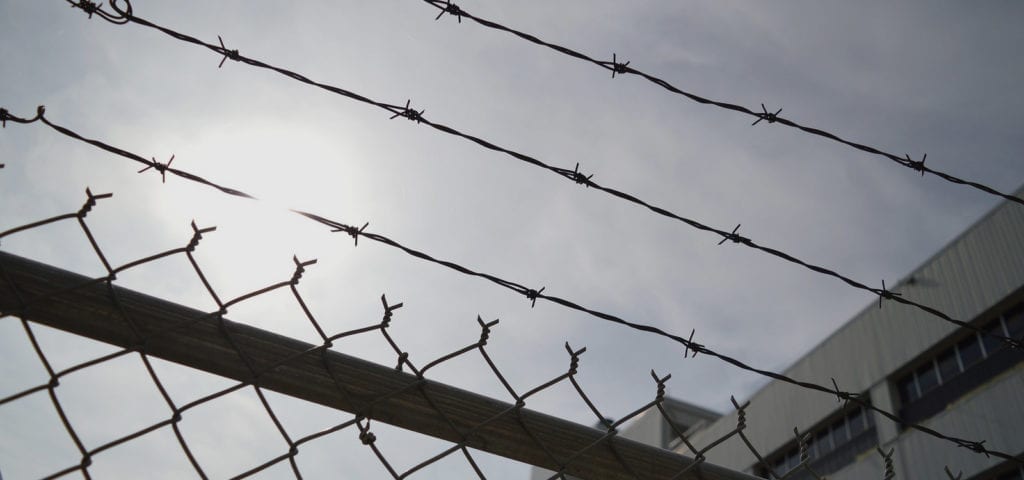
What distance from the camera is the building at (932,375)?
56.7 feet

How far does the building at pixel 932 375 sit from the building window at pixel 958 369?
0.10ft

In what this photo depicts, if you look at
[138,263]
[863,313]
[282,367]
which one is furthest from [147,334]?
[863,313]

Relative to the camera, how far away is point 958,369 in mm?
18641

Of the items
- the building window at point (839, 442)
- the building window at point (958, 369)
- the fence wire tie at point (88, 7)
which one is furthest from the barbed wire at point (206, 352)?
the building window at point (839, 442)

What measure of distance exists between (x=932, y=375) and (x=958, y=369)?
3.00 feet

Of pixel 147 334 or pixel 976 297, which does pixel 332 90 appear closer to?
pixel 147 334

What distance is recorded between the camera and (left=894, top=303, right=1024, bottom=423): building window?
17.5 metres

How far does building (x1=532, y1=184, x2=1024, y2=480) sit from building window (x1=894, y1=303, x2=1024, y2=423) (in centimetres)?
3

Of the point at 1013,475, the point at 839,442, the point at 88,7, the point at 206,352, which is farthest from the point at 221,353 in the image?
the point at 839,442

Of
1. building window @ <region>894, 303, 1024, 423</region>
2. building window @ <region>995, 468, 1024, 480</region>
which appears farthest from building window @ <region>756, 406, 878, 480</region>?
building window @ <region>995, 468, 1024, 480</region>

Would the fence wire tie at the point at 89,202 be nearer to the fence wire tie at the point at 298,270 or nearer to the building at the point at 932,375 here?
the fence wire tie at the point at 298,270

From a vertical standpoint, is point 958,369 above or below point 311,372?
above

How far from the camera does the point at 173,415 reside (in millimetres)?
1380

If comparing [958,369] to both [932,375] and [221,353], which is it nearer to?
[932,375]
